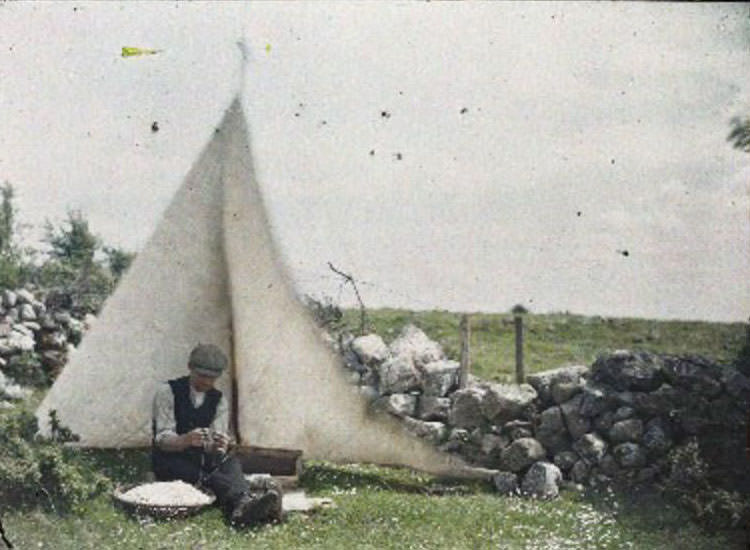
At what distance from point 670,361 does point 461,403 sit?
2071mm

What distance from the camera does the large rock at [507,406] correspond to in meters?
9.00

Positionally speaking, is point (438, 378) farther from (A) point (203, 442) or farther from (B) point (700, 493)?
(A) point (203, 442)

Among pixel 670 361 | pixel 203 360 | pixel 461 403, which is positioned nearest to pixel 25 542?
pixel 203 360

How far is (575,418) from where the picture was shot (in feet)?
28.9

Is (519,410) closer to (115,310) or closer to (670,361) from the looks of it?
(670,361)

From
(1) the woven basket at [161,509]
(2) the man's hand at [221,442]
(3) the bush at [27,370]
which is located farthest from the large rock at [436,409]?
(3) the bush at [27,370]

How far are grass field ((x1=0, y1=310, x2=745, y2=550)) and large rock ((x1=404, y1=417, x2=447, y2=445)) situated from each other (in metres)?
0.87

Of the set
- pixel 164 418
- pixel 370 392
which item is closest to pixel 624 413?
pixel 370 392

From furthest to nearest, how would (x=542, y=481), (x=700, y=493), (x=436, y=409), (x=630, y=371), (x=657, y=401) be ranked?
(x=436, y=409) → (x=630, y=371) → (x=657, y=401) → (x=542, y=481) → (x=700, y=493)

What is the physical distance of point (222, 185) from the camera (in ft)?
24.6

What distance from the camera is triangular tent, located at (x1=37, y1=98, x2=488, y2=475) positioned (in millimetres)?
7492

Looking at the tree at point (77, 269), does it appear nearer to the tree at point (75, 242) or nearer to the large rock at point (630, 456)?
the tree at point (75, 242)

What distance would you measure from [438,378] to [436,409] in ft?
1.05

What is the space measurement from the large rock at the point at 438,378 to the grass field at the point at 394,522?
570 mm
